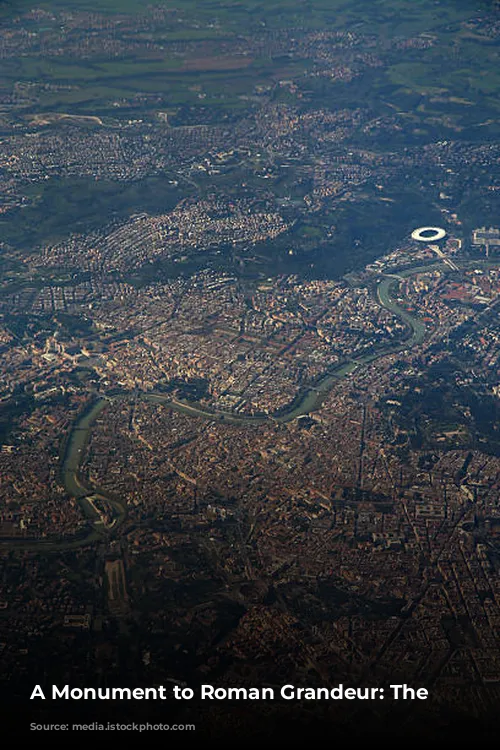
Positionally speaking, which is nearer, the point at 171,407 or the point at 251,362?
the point at 171,407

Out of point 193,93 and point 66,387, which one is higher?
point 193,93

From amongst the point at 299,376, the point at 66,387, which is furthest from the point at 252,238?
the point at 66,387

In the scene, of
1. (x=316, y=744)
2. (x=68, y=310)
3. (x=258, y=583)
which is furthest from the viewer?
(x=68, y=310)

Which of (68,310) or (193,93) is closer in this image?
(68,310)

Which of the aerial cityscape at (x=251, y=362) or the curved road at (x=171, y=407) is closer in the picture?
the aerial cityscape at (x=251, y=362)

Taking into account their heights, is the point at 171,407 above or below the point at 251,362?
above

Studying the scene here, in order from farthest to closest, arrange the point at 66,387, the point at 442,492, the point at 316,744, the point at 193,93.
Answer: the point at 193,93 < the point at 66,387 < the point at 442,492 < the point at 316,744

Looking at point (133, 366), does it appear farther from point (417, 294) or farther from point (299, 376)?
point (417, 294)

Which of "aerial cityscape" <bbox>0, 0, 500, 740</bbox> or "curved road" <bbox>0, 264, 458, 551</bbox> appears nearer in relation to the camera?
"aerial cityscape" <bbox>0, 0, 500, 740</bbox>
